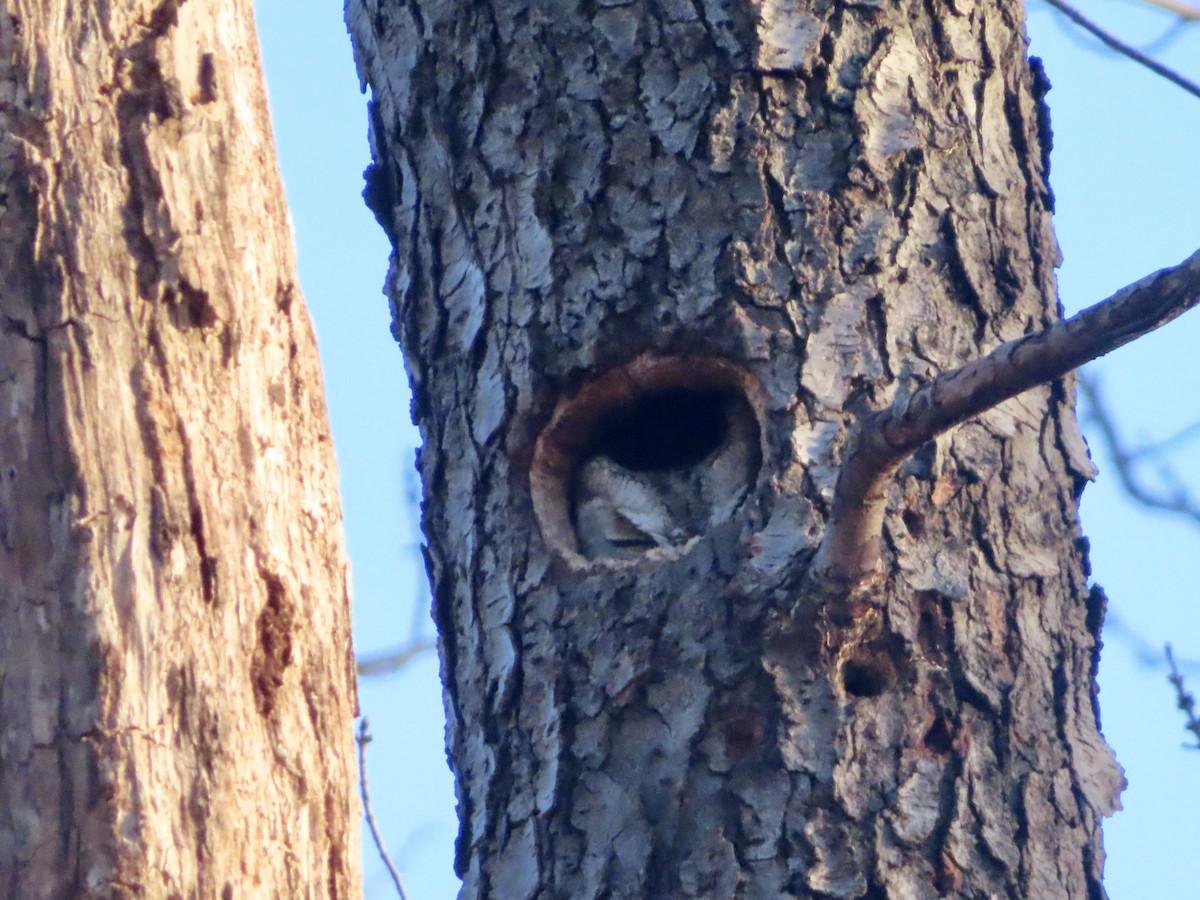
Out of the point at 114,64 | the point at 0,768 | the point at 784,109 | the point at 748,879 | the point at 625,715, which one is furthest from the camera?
the point at 784,109

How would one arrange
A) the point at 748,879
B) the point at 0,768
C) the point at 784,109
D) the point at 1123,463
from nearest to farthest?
the point at 0,768
the point at 748,879
the point at 784,109
the point at 1123,463

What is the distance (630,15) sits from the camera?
217 cm

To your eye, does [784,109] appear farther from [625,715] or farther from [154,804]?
[154,804]

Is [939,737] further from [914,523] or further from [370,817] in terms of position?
[370,817]

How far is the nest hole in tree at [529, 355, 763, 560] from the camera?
2049 mm

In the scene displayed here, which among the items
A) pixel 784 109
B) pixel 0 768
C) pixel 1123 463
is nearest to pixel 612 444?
pixel 784 109

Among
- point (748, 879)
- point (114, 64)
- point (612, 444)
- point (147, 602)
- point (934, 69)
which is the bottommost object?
point (748, 879)

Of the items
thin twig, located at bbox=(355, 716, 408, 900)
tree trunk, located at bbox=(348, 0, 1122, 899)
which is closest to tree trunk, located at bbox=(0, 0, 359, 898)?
tree trunk, located at bbox=(348, 0, 1122, 899)

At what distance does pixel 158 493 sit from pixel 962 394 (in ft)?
2.43

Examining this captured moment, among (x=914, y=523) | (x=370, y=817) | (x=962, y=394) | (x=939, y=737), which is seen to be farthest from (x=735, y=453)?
(x=370, y=817)

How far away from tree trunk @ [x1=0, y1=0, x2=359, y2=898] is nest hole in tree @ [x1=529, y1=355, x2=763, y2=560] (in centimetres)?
55

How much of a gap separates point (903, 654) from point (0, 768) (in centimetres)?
100

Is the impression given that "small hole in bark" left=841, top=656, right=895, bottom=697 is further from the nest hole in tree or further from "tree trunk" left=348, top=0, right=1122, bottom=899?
the nest hole in tree

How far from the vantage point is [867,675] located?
6.26ft
